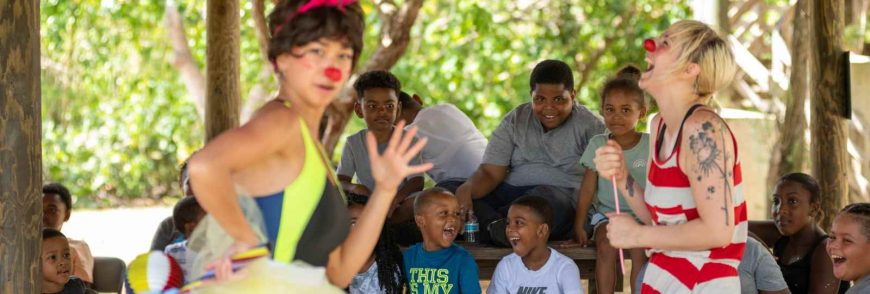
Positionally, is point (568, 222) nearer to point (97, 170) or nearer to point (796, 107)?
point (796, 107)

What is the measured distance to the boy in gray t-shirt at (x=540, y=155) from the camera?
6492 millimetres

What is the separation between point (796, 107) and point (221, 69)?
481 centimetres

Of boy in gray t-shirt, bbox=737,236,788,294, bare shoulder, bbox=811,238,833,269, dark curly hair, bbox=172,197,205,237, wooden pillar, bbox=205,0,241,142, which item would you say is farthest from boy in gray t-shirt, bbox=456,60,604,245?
wooden pillar, bbox=205,0,241,142

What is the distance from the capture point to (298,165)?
3078 mm

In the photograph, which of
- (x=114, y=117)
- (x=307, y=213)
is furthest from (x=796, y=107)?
(x=114, y=117)

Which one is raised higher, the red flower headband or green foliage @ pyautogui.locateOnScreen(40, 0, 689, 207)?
green foliage @ pyautogui.locateOnScreen(40, 0, 689, 207)

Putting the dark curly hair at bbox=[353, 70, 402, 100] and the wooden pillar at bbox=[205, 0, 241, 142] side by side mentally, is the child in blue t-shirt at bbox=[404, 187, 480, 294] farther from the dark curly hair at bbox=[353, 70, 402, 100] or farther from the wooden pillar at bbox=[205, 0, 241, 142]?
the wooden pillar at bbox=[205, 0, 241, 142]

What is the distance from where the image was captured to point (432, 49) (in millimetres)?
15273

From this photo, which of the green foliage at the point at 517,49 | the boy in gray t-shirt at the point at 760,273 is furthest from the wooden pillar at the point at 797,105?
the boy in gray t-shirt at the point at 760,273

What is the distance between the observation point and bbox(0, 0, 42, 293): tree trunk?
15.7 ft

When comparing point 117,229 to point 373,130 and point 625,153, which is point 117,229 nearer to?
point 373,130

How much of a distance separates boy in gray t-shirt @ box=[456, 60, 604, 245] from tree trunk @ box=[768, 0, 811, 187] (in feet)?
12.8

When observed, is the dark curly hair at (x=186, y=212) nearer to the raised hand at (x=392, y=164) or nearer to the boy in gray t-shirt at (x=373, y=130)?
the boy in gray t-shirt at (x=373, y=130)

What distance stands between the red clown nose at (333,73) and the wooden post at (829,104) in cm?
494
